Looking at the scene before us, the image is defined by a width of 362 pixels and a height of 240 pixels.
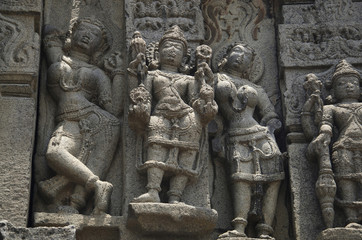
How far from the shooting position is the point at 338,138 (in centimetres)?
778

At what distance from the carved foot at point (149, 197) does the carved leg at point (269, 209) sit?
1031 mm

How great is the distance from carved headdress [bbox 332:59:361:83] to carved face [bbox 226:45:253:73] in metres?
0.89

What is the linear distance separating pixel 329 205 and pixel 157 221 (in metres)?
1.60

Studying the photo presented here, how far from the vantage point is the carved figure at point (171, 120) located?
290 inches

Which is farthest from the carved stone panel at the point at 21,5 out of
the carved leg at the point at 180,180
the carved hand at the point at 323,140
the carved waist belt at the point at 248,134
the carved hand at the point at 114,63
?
the carved hand at the point at 323,140

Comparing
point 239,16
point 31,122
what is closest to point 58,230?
point 31,122

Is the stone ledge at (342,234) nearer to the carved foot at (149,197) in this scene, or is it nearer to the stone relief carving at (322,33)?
the carved foot at (149,197)

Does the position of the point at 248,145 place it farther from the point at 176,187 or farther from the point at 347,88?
the point at 347,88

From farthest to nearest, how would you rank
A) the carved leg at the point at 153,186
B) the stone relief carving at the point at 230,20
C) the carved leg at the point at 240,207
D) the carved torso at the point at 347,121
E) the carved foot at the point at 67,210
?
the stone relief carving at the point at 230,20
the carved torso at the point at 347,121
the carved leg at the point at 240,207
the carved foot at the point at 67,210
the carved leg at the point at 153,186

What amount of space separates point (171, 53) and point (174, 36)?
18 cm

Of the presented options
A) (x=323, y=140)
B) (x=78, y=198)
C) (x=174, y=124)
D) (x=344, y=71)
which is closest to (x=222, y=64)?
(x=174, y=124)

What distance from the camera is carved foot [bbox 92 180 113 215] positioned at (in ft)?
24.0

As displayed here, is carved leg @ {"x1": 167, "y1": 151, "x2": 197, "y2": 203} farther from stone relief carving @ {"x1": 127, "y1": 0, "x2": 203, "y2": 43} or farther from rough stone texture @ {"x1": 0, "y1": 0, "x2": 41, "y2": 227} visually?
stone relief carving @ {"x1": 127, "y1": 0, "x2": 203, "y2": 43}

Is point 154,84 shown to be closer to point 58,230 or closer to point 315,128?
point 315,128
